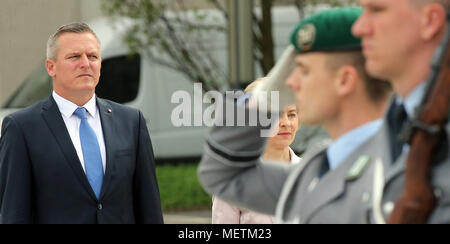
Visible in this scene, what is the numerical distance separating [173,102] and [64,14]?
1.70m

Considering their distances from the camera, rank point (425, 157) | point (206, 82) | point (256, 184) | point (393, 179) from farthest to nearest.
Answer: point (206, 82) < point (256, 184) < point (393, 179) < point (425, 157)

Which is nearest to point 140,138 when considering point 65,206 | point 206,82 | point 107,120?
point 107,120

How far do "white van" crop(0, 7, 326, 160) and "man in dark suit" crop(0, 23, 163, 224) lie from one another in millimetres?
7237

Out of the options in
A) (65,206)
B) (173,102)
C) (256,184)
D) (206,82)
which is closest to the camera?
(256,184)

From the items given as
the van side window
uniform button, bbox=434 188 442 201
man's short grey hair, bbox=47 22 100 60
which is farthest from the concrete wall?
uniform button, bbox=434 188 442 201

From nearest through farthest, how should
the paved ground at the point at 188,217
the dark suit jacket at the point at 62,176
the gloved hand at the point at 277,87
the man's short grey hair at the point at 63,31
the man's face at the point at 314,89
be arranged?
1. the man's face at the point at 314,89
2. the gloved hand at the point at 277,87
3. the dark suit jacket at the point at 62,176
4. the man's short grey hair at the point at 63,31
5. the paved ground at the point at 188,217

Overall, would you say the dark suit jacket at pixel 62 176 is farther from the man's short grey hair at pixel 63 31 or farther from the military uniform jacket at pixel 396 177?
the military uniform jacket at pixel 396 177

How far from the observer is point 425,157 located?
184 cm

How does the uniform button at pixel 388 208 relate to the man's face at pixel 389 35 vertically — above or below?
below

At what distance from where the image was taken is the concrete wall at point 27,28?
1137cm

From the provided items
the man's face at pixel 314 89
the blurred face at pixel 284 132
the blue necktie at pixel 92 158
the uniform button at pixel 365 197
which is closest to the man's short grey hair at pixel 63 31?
the blue necktie at pixel 92 158

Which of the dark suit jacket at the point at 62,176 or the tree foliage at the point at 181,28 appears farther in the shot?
the tree foliage at the point at 181,28

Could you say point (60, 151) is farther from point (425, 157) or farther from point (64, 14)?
point (64, 14)

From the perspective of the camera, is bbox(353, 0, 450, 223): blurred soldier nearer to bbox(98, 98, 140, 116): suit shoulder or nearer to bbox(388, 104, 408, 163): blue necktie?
bbox(388, 104, 408, 163): blue necktie
